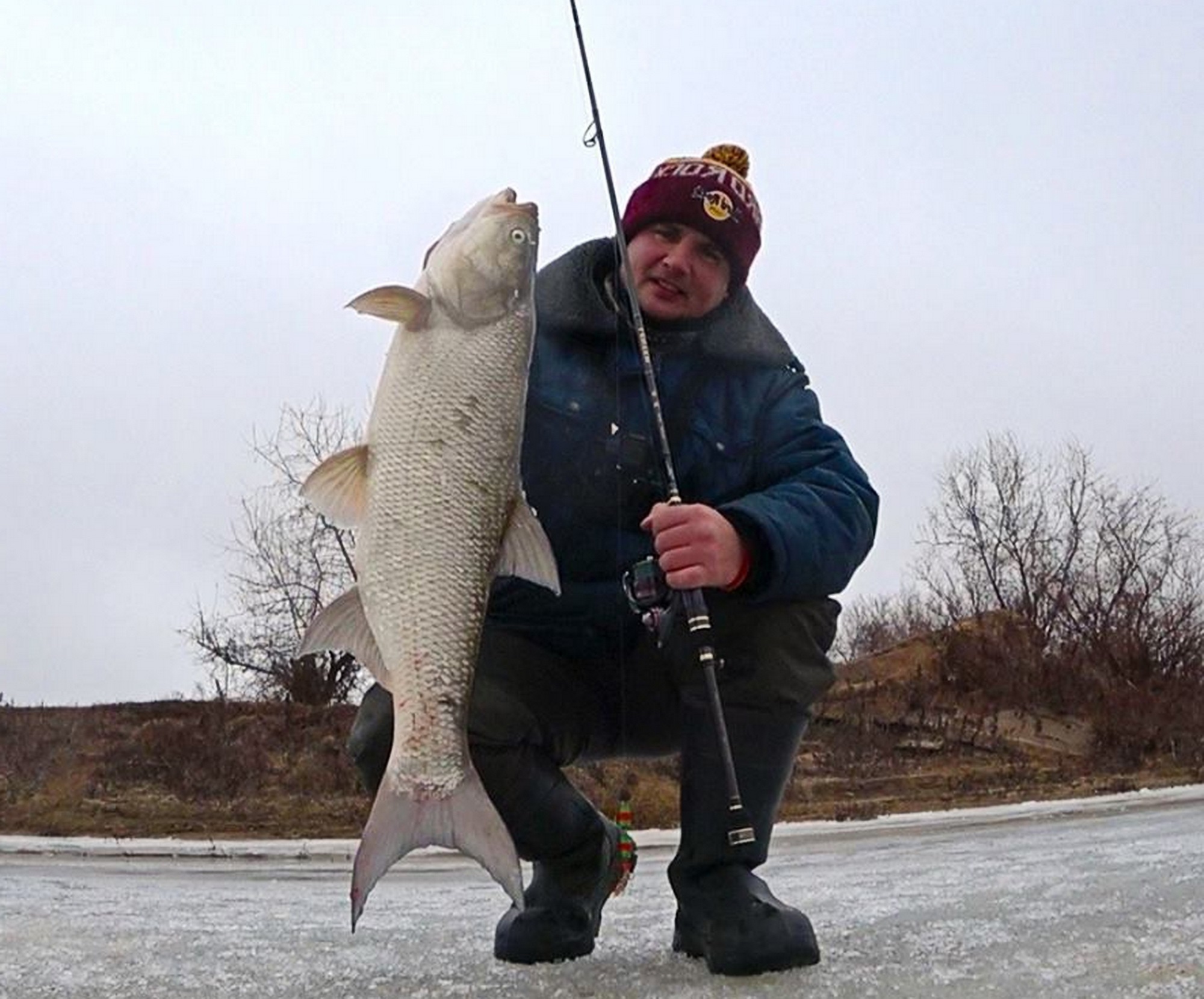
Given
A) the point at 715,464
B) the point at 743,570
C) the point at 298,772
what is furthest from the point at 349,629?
the point at 298,772

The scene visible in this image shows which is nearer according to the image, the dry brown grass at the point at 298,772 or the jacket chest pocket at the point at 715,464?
the jacket chest pocket at the point at 715,464

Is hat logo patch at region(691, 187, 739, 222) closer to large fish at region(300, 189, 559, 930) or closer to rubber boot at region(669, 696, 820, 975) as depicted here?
large fish at region(300, 189, 559, 930)

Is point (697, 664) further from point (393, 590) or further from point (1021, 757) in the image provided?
point (1021, 757)

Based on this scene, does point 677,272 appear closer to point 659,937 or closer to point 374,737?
point 374,737

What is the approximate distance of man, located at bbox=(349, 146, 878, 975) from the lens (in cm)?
224

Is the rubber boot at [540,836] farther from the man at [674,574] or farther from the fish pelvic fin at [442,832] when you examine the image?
the fish pelvic fin at [442,832]

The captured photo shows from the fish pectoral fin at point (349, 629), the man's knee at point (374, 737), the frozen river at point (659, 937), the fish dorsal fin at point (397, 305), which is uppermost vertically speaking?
the fish dorsal fin at point (397, 305)

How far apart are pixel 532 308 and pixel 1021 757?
37.9 feet

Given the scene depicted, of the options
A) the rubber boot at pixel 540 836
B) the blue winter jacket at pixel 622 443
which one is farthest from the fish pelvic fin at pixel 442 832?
the blue winter jacket at pixel 622 443

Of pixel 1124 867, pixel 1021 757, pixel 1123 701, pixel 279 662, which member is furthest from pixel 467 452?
pixel 279 662

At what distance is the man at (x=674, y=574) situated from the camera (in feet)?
7.34

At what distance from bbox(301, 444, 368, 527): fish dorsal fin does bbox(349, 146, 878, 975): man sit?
0.43m

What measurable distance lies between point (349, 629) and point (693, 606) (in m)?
0.58

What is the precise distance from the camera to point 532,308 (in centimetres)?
221
